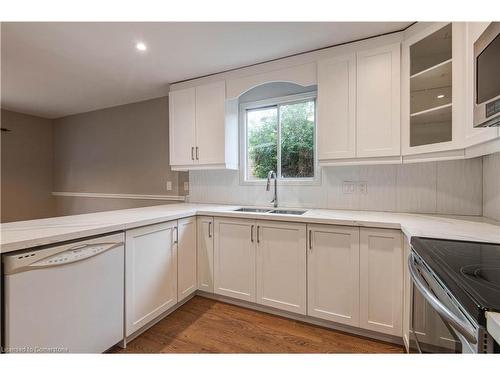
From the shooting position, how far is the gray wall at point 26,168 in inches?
151

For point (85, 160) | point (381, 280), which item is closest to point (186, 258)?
point (381, 280)

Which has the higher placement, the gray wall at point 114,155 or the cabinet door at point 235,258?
the gray wall at point 114,155

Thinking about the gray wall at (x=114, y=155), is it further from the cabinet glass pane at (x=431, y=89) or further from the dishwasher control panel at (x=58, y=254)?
the cabinet glass pane at (x=431, y=89)

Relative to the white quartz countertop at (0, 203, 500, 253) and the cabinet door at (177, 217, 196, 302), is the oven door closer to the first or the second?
the white quartz countertop at (0, 203, 500, 253)

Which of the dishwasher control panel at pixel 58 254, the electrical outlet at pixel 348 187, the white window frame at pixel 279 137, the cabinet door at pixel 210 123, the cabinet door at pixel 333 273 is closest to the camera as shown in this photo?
the dishwasher control panel at pixel 58 254

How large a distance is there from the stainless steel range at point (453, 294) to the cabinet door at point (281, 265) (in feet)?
2.68

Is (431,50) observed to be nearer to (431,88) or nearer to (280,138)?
(431,88)

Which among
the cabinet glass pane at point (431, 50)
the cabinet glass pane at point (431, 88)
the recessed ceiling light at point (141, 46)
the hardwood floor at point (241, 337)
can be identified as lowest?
the hardwood floor at point (241, 337)

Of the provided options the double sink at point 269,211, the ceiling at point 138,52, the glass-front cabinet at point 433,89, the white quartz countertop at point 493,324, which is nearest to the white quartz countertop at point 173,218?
the double sink at point 269,211

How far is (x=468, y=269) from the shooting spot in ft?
2.77

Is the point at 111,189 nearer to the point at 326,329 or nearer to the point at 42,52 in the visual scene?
the point at 42,52

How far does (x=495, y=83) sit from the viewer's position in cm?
100

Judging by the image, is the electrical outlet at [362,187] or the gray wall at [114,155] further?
the gray wall at [114,155]

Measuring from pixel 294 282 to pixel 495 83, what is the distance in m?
1.70
